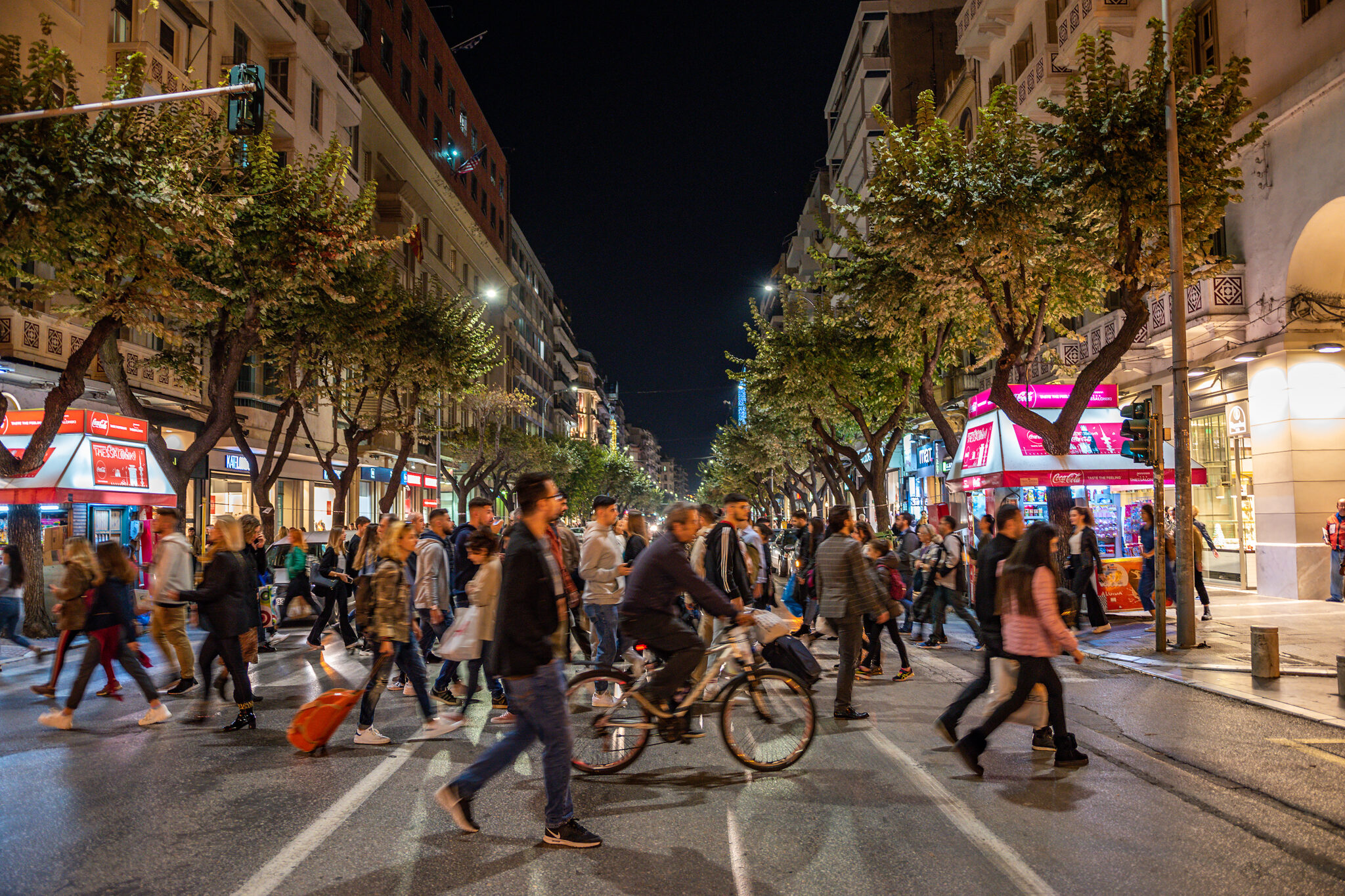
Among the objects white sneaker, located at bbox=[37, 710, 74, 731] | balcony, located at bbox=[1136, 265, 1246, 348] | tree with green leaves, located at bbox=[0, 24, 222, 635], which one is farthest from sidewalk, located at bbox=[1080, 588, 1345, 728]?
tree with green leaves, located at bbox=[0, 24, 222, 635]

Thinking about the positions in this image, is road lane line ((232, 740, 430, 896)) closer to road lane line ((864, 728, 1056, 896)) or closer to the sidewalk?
road lane line ((864, 728, 1056, 896))

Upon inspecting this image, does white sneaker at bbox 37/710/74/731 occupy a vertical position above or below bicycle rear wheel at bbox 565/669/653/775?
below

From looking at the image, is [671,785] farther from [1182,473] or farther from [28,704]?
[1182,473]

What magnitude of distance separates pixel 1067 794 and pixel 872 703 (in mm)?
3042

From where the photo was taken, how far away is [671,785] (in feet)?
19.3

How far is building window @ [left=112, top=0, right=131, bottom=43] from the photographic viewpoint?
2044cm

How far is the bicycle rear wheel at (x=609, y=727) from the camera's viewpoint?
6.04 metres

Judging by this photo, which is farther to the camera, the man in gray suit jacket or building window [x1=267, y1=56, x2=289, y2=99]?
building window [x1=267, y1=56, x2=289, y2=99]

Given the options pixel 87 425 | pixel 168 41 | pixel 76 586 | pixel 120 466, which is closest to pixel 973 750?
pixel 76 586

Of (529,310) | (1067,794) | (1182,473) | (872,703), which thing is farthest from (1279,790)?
(529,310)

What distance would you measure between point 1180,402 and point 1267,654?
11.7 ft

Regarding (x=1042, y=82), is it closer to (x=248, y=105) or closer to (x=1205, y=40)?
(x=1205, y=40)

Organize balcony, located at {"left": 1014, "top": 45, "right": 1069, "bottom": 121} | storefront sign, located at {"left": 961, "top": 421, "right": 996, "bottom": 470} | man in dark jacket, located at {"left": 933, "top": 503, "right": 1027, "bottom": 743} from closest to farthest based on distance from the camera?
man in dark jacket, located at {"left": 933, "top": 503, "right": 1027, "bottom": 743} → storefront sign, located at {"left": 961, "top": 421, "right": 996, "bottom": 470} → balcony, located at {"left": 1014, "top": 45, "right": 1069, "bottom": 121}

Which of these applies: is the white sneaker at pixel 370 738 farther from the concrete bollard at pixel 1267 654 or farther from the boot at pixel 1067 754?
the concrete bollard at pixel 1267 654
